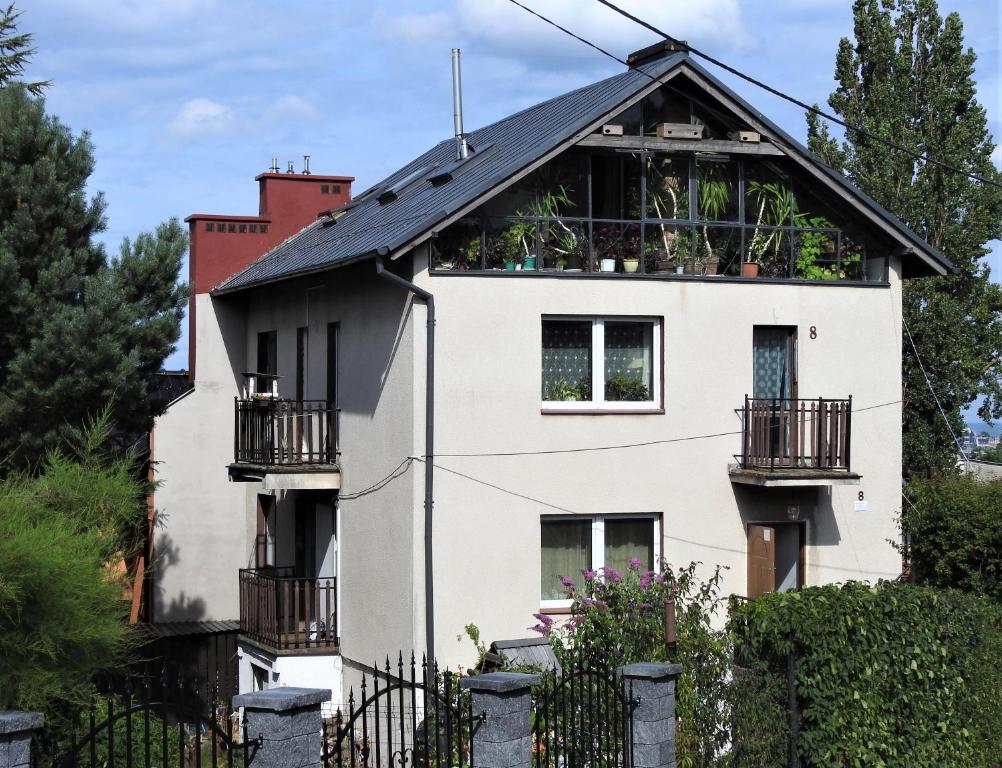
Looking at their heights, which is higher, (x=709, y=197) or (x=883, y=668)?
(x=709, y=197)

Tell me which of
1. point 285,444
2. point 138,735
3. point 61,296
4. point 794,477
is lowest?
point 138,735

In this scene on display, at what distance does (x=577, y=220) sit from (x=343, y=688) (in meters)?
6.98

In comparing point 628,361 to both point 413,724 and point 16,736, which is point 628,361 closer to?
point 413,724

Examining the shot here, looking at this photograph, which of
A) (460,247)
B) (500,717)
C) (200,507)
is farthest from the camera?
(200,507)

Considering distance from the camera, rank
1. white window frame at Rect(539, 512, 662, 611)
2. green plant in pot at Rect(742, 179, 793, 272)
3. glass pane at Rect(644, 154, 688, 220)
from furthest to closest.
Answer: green plant in pot at Rect(742, 179, 793, 272), glass pane at Rect(644, 154, 688, 220), white window frame at Rect(539, 512, 662, 611)

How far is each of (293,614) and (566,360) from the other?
567 centimetres

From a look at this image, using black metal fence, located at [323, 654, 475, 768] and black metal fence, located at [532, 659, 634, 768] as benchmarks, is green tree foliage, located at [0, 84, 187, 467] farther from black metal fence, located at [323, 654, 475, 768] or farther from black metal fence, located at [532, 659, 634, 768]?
black metal fence, located at [532, 659, 634, 768]

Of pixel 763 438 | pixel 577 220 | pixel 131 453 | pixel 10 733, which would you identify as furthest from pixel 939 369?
pixel 10 733

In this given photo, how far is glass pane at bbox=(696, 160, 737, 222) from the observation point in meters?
17.4

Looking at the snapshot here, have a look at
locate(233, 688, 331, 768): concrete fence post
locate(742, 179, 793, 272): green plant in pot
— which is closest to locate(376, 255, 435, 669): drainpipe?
locate(742, 179, 793, 272): green plant in pot

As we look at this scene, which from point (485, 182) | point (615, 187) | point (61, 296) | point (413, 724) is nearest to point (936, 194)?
point (615, 187)

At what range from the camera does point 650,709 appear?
385 inches

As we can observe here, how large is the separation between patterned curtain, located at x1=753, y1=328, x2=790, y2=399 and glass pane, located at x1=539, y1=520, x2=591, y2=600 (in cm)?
304

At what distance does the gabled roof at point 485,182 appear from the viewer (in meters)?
15.9
